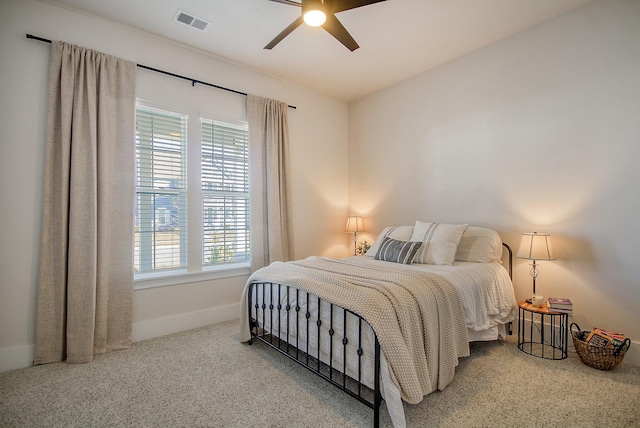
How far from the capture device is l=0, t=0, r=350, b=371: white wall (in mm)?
2338

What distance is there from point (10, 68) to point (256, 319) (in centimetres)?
276

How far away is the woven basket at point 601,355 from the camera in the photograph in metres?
2.16

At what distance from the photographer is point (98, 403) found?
1902 millimetres

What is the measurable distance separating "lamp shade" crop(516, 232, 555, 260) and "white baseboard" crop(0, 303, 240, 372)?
9.67ft

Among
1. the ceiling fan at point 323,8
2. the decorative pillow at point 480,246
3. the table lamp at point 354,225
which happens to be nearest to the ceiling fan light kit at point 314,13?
the ceiling fan at point 323,8

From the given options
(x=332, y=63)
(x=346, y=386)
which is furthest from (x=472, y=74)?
(x=346, y=386)

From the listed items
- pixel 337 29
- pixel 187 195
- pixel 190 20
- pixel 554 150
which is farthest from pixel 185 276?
pixel 554 150

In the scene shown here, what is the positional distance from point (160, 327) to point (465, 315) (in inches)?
107

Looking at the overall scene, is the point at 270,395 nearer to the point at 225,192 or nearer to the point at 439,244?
the point at 439,244

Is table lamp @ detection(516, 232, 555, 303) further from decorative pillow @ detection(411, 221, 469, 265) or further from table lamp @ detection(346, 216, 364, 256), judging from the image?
table lamp @ detection(346, 216, 364, 256)

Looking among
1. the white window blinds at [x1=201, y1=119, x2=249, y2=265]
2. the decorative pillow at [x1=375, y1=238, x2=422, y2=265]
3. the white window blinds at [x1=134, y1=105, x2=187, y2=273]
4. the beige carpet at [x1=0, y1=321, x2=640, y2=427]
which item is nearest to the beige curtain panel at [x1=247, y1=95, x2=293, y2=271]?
the white window blinds at [x1=201, y1=119, x2=249, y2=265]

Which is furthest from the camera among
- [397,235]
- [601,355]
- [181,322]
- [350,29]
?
[397,235]

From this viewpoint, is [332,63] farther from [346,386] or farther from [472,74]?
[346,386]

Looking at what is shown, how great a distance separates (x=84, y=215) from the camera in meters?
2.49
